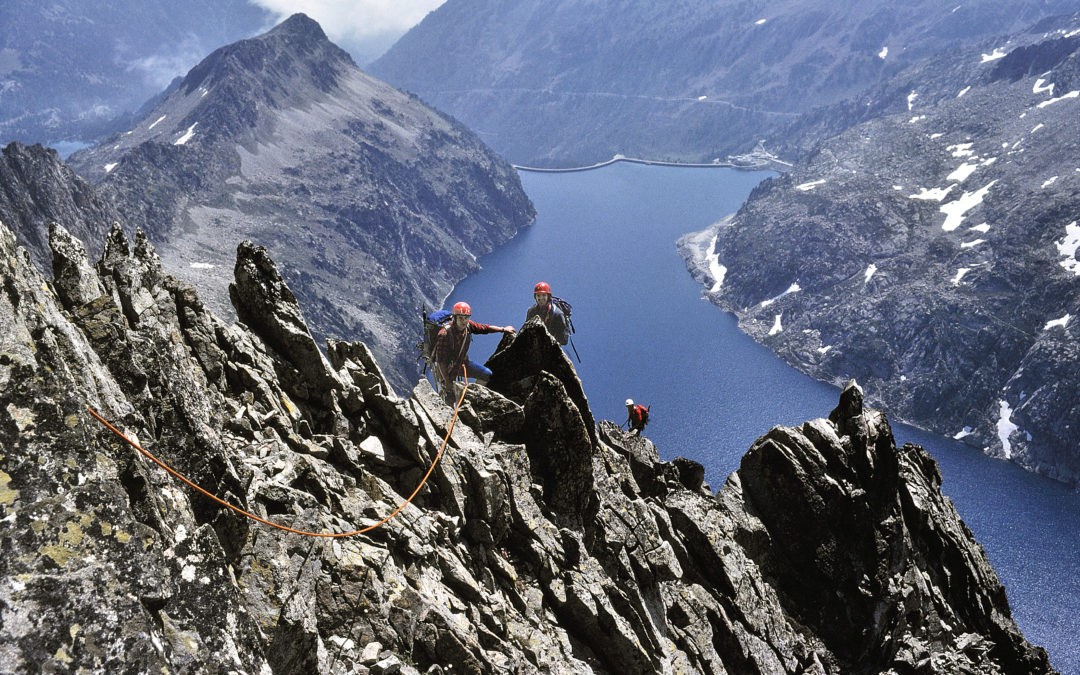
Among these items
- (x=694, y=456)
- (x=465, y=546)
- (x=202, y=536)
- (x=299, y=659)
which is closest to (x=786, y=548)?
(x=465, y=546)

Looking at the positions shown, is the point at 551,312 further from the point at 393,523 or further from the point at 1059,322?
the point at 1059,322

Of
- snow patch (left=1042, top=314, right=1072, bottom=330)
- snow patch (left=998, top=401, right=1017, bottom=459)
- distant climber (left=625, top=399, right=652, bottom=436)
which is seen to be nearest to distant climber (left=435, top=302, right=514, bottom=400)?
distant climber (left=625, top=399, right=652, bottom=436)

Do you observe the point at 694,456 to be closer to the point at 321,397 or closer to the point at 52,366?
the point at 321,397

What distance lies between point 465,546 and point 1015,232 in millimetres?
219073

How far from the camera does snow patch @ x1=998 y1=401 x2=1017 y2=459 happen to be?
150837 mm

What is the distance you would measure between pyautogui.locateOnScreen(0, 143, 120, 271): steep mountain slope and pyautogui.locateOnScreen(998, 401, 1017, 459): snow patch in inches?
7822

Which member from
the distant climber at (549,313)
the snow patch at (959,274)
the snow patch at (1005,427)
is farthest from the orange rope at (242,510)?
the snow patch at (959,274)

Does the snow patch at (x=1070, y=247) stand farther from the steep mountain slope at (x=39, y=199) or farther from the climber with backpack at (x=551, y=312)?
the steep mountain slope at (x=39, y=199)

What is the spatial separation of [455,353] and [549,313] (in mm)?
5736

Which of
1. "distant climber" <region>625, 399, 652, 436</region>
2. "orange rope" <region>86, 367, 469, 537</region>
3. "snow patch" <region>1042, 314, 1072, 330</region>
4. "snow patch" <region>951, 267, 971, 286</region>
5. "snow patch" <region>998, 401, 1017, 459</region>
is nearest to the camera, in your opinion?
"orange rope" <region>86, 367, 469, 537</region>

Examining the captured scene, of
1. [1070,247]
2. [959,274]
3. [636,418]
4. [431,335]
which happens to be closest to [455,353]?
[431,335]

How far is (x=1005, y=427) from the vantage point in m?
156

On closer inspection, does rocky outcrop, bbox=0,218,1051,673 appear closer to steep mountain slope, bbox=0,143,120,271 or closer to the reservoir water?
the reservoir water

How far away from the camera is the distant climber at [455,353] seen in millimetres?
25156
